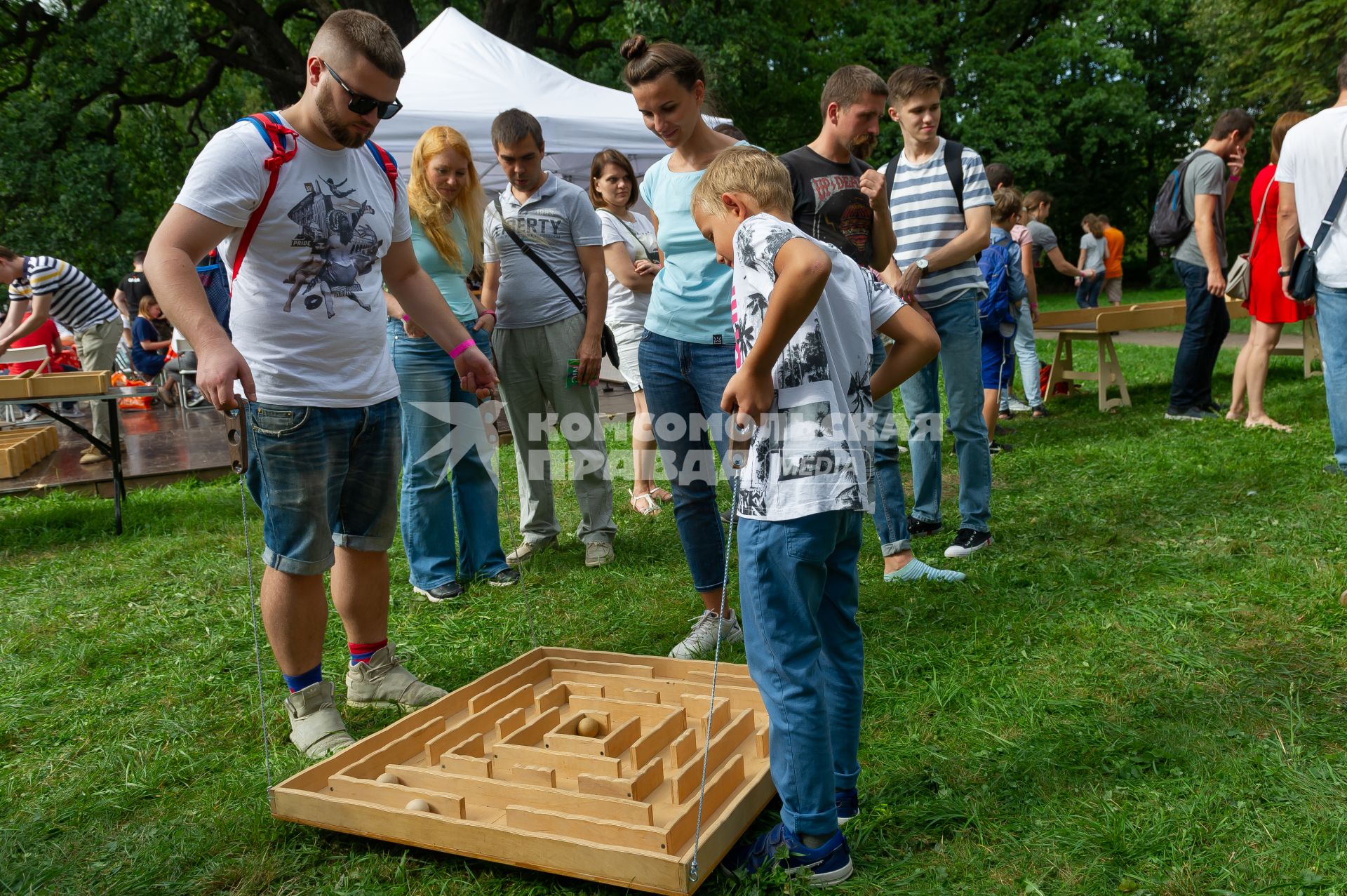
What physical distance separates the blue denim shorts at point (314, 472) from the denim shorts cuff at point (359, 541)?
56 mm

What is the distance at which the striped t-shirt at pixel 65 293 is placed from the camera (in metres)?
8.93

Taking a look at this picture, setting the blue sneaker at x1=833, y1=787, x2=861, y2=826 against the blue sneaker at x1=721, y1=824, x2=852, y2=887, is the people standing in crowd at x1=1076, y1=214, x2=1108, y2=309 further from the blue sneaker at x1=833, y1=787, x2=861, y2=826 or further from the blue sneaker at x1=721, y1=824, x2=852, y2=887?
the blue sneaker at x1=721, y1=824, x2=852, y2=887

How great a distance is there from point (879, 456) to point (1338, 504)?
2.32 m

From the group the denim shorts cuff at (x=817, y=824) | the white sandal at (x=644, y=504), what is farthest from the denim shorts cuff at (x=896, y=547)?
the denim shorts cuff at (x=817, y=824)

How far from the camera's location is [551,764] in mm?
2826

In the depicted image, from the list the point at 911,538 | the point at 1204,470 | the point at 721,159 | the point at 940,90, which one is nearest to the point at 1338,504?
the point at 1204,470

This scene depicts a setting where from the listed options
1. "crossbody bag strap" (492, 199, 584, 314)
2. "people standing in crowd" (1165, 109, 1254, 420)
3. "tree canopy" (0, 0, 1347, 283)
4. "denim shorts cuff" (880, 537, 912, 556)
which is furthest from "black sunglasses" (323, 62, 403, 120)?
"tree canopy" (0, 0, 1347, 283)

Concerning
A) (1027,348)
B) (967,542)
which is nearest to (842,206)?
(967,542)

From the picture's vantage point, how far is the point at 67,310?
372 inches

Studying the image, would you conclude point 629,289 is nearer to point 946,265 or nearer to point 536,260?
point 536,260

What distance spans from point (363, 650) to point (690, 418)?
56.1 inches

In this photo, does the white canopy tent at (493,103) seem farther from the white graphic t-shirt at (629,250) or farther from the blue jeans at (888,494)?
the blue jeans at (888,494)

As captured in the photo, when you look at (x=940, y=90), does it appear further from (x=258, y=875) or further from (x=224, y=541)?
(x=224, y=541)

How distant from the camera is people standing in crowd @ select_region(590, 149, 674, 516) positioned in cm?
570
